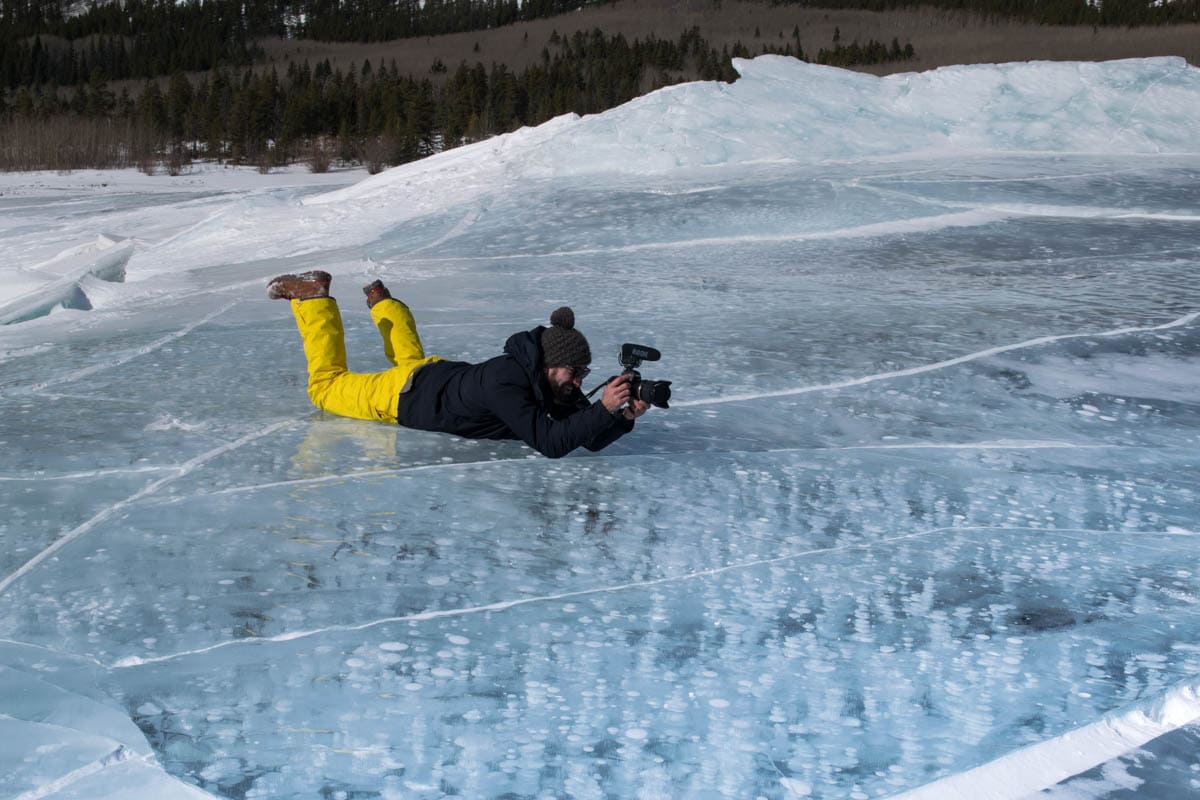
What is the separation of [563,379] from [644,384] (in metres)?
0.36

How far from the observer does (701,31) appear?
184 ft

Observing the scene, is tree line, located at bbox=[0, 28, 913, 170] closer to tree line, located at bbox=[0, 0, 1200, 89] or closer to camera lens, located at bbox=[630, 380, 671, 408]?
tree line, located at bbox=[0, 0, 1200, 89]

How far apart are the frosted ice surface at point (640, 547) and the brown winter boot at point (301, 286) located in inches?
15.5

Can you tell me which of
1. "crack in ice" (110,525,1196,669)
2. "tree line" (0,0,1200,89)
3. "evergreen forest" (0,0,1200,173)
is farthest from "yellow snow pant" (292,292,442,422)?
"tree line" (0,0,1200,89)

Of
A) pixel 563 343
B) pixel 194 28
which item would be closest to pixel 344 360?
pixel 563 343

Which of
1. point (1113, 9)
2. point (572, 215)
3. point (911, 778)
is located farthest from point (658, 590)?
point (1113, 9)

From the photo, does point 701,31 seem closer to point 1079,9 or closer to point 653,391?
point 1079,9

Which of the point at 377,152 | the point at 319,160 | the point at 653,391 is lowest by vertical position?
the point at 653,391

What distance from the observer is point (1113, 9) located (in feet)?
147

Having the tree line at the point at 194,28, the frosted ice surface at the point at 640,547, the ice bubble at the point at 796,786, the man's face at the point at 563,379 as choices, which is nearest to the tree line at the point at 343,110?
the tree line at the point at 194,28

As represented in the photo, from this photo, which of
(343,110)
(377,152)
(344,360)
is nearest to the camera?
(344,360)

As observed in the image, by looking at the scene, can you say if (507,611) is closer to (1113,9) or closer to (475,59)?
(1113,9)

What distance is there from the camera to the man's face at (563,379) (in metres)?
3.50

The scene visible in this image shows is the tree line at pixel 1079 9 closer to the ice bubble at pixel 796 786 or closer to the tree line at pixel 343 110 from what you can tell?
the tree line at pixel 343 110
